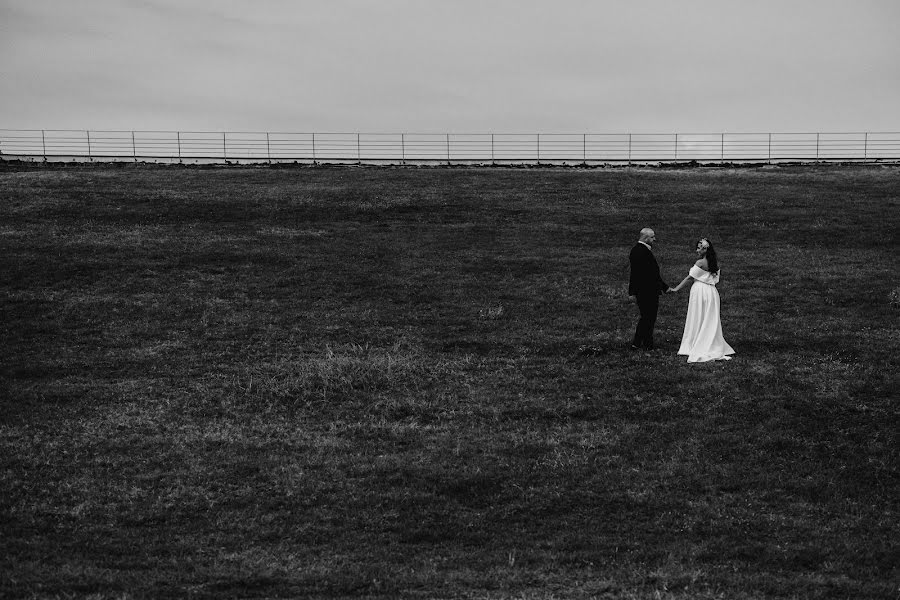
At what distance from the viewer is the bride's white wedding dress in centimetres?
1931

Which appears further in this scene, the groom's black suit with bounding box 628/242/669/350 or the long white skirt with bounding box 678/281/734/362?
the groom's black suit with bounding box 628/242/669/350

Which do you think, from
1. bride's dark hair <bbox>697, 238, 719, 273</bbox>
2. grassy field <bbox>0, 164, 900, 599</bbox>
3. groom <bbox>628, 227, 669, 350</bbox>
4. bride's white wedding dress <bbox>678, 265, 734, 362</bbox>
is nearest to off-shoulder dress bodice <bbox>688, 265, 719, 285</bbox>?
bride's white wedding dress <bbox>678, 265, 734, 362</bbox>

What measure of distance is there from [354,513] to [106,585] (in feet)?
11.3

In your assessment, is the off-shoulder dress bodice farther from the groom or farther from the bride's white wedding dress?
the groom

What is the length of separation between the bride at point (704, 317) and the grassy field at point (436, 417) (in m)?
0.51

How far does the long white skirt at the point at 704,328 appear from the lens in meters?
19.3

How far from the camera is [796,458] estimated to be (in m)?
14.0

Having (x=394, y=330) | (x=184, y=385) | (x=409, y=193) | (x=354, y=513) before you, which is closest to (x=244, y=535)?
(x=354, y=513)

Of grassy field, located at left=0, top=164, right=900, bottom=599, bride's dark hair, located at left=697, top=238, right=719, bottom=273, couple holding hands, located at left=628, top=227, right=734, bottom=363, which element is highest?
bride's dark hair, located at left=697, top=238, right=719, bottom=273

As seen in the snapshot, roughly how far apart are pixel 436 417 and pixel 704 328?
270 inches

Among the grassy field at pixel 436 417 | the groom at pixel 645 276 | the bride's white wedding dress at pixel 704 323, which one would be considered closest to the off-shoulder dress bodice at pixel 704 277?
the bride's white wedding dress at pixel 704 323

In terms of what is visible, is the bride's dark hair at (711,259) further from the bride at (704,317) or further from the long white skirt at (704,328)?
the long white skirt at (704,328)

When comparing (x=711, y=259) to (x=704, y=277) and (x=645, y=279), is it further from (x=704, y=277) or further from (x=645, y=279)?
(x=645, y=279)

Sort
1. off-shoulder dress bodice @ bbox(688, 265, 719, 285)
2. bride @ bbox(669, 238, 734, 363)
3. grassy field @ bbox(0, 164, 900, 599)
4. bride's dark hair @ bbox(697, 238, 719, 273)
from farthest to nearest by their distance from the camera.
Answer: off-shoulder dress bodice @ bbox(688, 265, 719, 285) < bride @ bbox(669, 238, 734, 363) < bride's dark hair @ bbox(697, 238, 719, 273) < grassy field @ bbox(0, 164, 900, 599)
